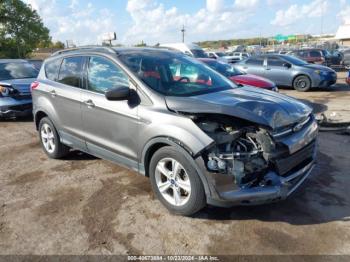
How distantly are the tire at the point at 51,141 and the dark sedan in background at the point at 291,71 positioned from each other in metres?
10.9

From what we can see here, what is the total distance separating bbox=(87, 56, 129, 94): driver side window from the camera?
422 centimetres

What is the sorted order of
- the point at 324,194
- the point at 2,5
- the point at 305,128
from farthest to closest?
1. the point at 2,5
2. the point at 324,194
3. the point at 305,128

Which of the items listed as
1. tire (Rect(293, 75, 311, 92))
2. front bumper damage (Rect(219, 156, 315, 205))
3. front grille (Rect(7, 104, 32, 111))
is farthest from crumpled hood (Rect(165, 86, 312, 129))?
tire (Rect(293, 75, 311, 92))

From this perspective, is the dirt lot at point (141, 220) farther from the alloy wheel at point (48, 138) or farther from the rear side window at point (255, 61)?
the rear side window at point (255, 61)

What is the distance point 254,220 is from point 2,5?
41.2m

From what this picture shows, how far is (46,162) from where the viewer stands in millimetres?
5672

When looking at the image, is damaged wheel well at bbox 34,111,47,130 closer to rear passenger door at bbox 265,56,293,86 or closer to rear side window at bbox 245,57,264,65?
rear passenger door at bbox 265,56,293,86

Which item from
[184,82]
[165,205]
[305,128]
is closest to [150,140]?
[165,205]

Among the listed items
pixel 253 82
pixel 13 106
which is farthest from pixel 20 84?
pixel 253 82

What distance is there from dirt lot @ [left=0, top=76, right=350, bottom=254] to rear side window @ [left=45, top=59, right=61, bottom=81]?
1.57m

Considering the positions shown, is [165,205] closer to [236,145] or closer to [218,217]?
[218,217]

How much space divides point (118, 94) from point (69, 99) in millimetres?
1434

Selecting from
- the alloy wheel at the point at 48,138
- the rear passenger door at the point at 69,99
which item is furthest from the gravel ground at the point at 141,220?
the alloy wheel at the point at 48,138

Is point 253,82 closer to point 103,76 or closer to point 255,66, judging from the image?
point 255,66
